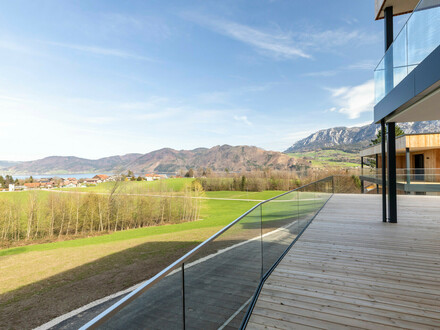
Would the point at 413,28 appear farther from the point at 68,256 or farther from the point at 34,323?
the point at 68,256

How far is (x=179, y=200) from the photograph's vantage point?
1502 inches

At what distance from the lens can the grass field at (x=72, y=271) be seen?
43.9ft

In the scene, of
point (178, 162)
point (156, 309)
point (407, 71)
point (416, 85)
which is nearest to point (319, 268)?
point (156, 309)

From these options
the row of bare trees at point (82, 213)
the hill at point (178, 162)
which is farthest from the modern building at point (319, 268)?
the hill at point (178, 162)

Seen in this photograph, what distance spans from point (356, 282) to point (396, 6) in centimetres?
821

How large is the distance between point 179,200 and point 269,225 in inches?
1401

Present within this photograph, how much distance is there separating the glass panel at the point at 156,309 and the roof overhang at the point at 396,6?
9.21 metres

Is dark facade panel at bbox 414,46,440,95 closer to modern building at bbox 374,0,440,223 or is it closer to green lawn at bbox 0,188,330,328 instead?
modern building at bbox 374,0,440,223

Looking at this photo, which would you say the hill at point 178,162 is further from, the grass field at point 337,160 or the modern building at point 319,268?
the modern building at point 319,268

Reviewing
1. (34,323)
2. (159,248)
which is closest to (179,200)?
(159,248)

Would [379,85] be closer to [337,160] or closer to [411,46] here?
[411,46]

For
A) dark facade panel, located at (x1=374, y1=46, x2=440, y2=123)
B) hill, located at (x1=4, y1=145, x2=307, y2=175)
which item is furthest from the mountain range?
dark facade panel, located at (x1=374, y1=46, x2=440, y2=123)

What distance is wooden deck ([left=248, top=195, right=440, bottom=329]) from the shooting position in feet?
8.00

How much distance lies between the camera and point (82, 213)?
30609 mm
